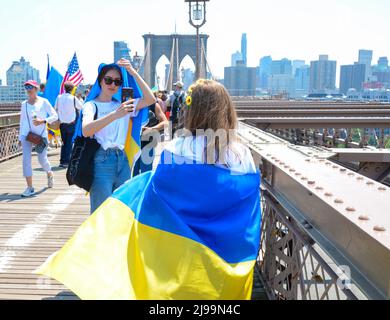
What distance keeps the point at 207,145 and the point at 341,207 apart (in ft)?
1.97

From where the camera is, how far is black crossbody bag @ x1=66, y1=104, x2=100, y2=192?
347 centimetres

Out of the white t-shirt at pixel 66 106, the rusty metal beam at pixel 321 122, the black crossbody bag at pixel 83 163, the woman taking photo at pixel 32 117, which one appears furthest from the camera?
the white t-shirt at pixel 66 106

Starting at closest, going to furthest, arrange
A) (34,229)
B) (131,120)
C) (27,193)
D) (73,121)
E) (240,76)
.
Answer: (131,120)
(34,229)
(27,193)
(73,121)
(240,76)

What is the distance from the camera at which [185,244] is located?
78.2 inches

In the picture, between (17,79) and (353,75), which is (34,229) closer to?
(17,79)

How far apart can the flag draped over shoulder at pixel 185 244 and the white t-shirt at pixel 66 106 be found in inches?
256

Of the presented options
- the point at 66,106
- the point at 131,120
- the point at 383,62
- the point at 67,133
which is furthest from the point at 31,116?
the point at 383,62

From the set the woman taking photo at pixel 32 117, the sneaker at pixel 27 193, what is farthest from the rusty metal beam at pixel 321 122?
the sneaker at pixel 27 193

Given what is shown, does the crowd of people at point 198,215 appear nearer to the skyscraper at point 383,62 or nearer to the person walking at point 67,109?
the person walking at point 67,109

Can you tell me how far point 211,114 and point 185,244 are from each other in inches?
21.9

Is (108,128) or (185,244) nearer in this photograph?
(185,244)

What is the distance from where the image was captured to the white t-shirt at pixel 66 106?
830cm

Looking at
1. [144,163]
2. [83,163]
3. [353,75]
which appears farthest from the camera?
[353,75]

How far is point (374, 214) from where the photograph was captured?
1679mm
